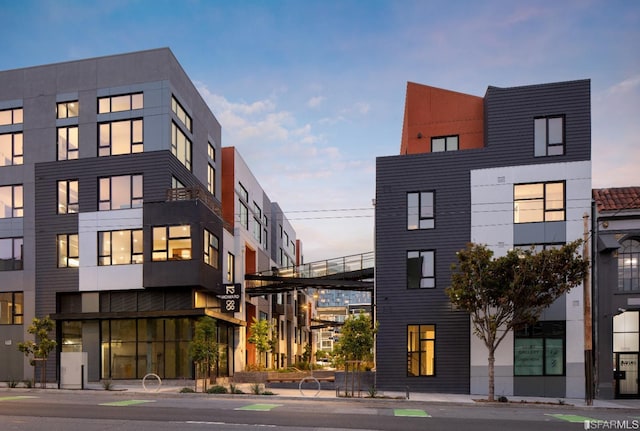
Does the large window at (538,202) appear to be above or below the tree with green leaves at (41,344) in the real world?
above

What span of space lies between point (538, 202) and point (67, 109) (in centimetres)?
2742

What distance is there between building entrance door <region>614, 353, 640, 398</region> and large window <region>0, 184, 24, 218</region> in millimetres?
34078

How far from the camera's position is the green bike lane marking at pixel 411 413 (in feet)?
57.9

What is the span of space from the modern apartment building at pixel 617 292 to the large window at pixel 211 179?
2476 cm

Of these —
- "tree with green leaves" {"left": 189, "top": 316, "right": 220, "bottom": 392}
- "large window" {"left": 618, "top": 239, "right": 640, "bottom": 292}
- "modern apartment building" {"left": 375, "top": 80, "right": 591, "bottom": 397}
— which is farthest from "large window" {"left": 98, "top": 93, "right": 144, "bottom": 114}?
"large window" {"left": 618, "top": 239, "right": 640, "bottom": 292}

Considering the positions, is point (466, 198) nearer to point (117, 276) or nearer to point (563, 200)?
point (563, 200)

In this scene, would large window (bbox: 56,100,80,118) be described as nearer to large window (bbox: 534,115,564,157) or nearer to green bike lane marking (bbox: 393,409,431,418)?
green bike lane marking (bbox: 393,409,431,418)

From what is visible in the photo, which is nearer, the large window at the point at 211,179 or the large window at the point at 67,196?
the large window at the point at 67,196

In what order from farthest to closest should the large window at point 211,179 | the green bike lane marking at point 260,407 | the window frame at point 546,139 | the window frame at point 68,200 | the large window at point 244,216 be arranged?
the large window at point 244,216 → the large window at point 211,179 → the window frame at point 68,200 → the window frame at point 546,139 → the green bike lane marking at point 260,407

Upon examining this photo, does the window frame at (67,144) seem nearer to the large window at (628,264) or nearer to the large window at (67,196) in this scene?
the large window at (67,196)

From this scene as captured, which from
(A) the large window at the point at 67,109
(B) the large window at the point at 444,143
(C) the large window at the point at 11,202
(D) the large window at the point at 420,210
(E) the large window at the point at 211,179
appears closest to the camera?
(D) the large window at the point at 420,210

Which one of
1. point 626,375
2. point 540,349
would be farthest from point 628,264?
point 540,349

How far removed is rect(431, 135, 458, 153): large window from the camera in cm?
2945

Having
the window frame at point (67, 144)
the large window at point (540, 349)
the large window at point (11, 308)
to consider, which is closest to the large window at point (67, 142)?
the window frame at point (67, 144)
